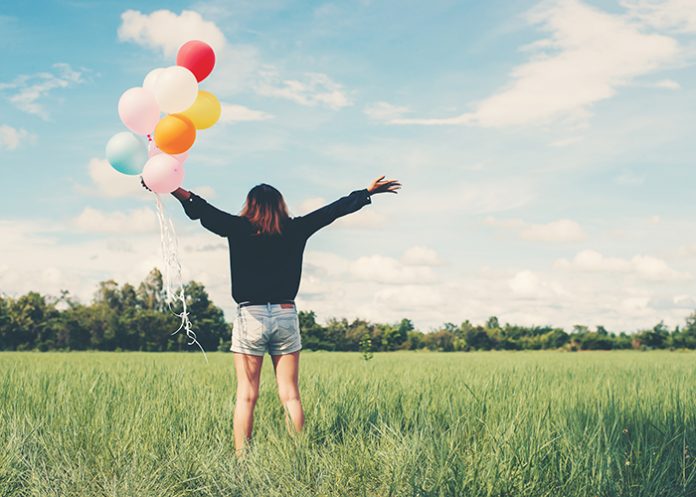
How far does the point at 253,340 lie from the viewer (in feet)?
16.4

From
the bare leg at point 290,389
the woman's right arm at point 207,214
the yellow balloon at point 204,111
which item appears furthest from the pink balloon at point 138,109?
the bare leg at point 290,389

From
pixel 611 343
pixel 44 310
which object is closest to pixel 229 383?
pixel 611 343

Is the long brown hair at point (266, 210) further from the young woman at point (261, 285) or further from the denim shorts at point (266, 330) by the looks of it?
the denim shorts at point (266, 330)

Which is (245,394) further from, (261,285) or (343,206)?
(343,206)

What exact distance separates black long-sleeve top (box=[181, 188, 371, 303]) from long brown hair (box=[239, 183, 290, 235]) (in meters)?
0.05

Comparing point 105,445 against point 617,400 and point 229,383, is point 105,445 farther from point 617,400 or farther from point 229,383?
point 617,400

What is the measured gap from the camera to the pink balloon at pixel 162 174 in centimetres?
504

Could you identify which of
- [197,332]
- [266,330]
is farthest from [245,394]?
[197,332]

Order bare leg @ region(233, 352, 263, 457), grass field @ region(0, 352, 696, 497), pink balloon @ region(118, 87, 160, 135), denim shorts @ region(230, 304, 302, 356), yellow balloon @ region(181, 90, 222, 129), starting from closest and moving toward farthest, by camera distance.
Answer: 1. grass field @ region(0, 352, 696, 497)
2. denim shorts @ region(230, 304, 302, 356)
3. bare leg @ region(233, 352, 263, 457)
4. pink balloon @ region(118, 87, 160, 135)
5. yellow balloon @ region(181, 90, 222, 129)

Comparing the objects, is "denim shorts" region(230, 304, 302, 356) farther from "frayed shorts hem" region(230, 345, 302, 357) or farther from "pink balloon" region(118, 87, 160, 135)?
"pink balloon" region(118, 87, 160, 135)

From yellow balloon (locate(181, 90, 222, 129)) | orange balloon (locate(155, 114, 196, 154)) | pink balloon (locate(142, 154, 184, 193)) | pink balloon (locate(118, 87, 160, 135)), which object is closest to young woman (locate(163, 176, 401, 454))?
pink balloon (locate(142, 154, 184, 193))

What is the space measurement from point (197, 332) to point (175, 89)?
3542cm

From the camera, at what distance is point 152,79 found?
5.39 m

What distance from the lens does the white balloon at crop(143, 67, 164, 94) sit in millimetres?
5333
